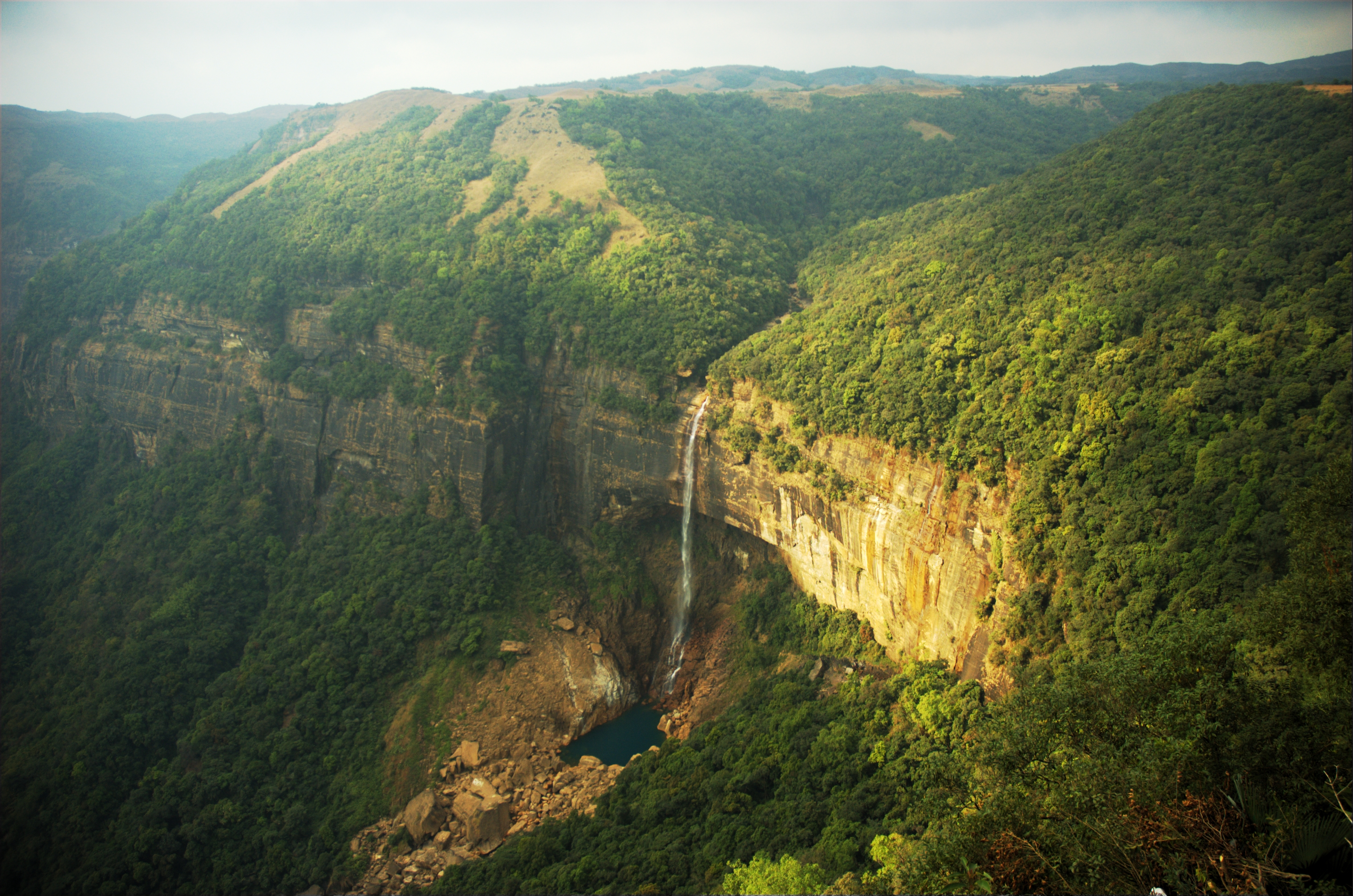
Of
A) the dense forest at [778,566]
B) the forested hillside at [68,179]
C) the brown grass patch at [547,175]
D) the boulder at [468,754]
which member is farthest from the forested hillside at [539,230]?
the boulder at [468,754]

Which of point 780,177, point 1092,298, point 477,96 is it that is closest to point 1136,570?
point 1092,298

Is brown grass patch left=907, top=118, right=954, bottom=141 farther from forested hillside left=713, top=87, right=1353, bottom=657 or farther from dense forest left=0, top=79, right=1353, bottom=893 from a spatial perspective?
forested hillside left=713, top=87, right=1353, bottom=657

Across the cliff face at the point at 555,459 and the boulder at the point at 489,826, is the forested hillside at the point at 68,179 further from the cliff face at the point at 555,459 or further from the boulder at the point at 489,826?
the boulder at the point at 489,826

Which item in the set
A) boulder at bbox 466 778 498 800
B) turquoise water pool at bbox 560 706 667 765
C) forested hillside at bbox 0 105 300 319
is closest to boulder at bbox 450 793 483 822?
boulder at bbox 466 778 498 800

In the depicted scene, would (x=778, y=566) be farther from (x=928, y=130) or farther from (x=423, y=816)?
(x=928, y=130)

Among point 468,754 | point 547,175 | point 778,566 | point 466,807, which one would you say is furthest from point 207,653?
point 547,175
